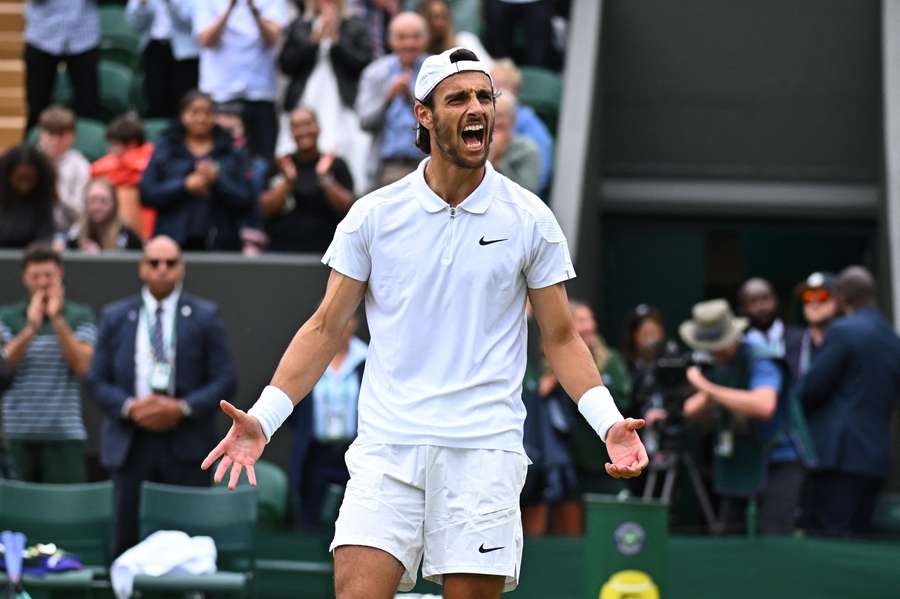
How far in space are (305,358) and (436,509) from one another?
611mm

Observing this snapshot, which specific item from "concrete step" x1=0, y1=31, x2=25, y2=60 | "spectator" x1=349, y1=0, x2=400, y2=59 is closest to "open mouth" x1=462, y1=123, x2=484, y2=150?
"spectator" x1=349, y1=0, x2=400, y2=59

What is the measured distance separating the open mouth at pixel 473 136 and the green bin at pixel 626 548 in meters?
3.07

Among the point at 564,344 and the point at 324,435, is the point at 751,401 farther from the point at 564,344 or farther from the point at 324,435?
the point at 564,344

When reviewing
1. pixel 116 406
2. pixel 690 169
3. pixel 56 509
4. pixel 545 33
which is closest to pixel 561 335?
pixel 56 509

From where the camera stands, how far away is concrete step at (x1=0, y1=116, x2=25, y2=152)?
49.5ft

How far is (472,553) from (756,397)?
4.75m

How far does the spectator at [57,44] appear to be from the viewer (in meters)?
13.9

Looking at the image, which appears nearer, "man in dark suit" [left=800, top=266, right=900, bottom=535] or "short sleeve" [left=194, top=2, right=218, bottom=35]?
"man in dark suit" [left=800, top=266, right=900, bottom=535]

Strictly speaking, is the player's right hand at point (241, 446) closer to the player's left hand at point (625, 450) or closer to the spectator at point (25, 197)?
the player's left hand at point (625, 450)

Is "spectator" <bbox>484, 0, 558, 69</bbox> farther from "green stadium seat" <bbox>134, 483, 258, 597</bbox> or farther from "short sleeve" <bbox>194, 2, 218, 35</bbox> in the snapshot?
"green stadium seat" <bbox>134, 483, 258, 597</bbox>

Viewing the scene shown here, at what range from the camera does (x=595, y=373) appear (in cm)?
539

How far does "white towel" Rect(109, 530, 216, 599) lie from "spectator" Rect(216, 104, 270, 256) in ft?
12.5

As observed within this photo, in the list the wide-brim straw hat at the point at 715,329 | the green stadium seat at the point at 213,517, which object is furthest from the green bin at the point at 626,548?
the wide-brim straw hat at the point at 715,329

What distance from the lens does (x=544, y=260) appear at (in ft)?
17.5
